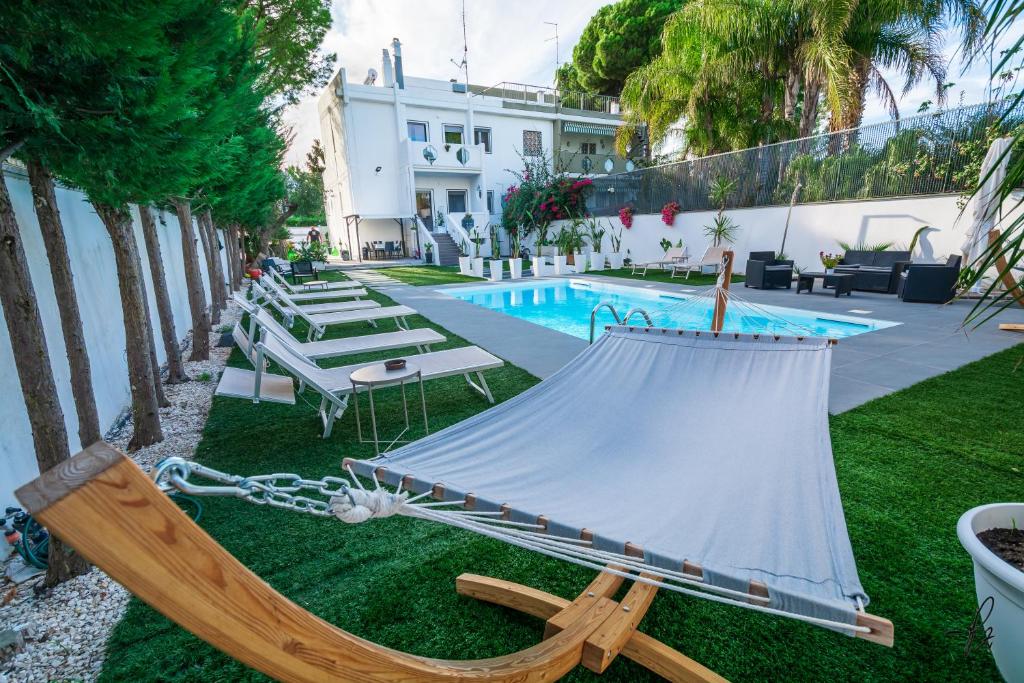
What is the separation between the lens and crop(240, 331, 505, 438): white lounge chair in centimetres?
356

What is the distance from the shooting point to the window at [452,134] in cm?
2233

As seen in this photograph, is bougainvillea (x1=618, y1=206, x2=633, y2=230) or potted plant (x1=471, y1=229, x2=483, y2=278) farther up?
bougainvillea (x1=618, y1=206, x2=633, y2=230)

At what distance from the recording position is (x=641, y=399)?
2.85 meters

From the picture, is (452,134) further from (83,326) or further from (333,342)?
(83,326)

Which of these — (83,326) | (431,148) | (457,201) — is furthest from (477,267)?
(83,326)

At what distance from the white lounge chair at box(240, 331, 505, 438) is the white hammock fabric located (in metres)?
1.26

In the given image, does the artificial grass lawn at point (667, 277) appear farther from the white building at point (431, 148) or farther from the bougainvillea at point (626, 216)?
the white building at point (431, 148)

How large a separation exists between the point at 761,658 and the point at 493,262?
12.0m

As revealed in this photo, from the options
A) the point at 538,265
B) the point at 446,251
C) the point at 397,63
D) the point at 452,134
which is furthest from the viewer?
the point at 452,134

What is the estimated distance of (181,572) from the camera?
2.45ft

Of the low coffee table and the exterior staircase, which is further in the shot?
the exterior staircase

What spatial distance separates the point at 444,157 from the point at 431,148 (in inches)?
28.4

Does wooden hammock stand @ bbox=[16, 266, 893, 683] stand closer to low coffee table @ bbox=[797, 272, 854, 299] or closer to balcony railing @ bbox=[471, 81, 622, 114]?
low coffee table @ bbox=[797, 272, 854, 299]

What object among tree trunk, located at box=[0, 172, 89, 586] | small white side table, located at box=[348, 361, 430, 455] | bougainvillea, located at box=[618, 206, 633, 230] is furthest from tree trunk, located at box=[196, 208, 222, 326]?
bougainvillea, located at box=[618, 206, 633, 230]
